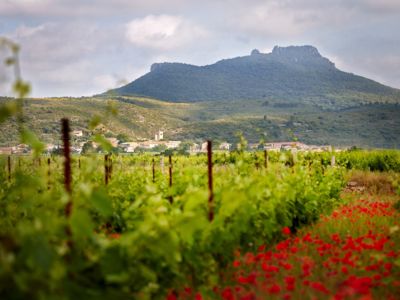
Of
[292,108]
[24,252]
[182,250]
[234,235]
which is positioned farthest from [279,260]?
[292,108]

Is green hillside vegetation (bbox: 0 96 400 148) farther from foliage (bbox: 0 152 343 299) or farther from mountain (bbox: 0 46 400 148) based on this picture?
foliage (bbox: 0 152 343 299)

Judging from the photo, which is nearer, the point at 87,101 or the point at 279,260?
the point at 279,260

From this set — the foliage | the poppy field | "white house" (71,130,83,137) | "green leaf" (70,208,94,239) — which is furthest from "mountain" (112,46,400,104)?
"green leaf" (70,208,94,239)

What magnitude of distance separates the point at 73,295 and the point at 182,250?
2.11 m

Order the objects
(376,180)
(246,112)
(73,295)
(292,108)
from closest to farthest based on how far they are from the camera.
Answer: (73,295), (376,180), (246,112), (292,108)

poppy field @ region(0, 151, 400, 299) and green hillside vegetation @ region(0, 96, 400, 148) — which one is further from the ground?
green hillside vegetation @ region(0, 96, 400, 148)

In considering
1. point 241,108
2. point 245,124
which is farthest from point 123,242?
point 241,108

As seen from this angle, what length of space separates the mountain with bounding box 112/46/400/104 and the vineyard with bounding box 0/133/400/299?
142m

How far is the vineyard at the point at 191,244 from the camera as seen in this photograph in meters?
3.26

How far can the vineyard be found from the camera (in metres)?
3.26

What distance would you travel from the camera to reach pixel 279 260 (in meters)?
6.20

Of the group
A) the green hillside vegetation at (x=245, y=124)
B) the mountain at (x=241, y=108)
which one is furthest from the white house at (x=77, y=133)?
the green hillside vegetation at (x=245, y=124)

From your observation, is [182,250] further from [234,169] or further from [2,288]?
[234,169]

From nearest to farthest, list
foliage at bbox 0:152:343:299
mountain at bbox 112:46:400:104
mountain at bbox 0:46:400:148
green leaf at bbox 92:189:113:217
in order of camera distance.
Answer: foliage at bbox 0:152:343:299 → green leaf at bbox 92:189:113:217 → mountain at bbox 0:46:400:148 → mountain at bbox 112:46:400:104
